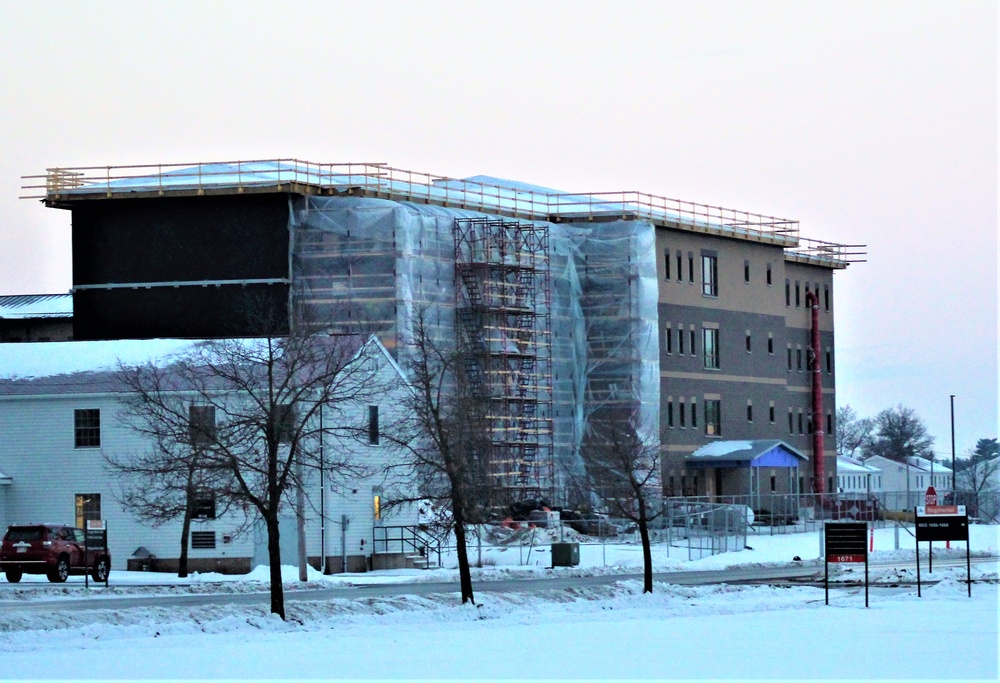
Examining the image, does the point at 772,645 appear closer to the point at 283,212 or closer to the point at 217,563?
the point at 217,563

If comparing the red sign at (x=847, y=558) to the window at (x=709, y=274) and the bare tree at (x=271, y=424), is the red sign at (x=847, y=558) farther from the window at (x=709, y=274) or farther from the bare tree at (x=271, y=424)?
the window at (x=709, y=274)

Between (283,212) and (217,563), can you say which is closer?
(217,563)

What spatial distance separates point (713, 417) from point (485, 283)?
20.5 metres

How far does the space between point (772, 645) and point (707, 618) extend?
A: 6.47 meters

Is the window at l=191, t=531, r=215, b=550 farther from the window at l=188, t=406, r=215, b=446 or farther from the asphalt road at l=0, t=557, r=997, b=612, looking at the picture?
the window at l=188, t=406, r=215, b=446

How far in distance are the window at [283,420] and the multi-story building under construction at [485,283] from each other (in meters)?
27.7

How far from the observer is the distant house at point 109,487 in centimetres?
→ 5569

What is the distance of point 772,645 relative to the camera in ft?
90.1

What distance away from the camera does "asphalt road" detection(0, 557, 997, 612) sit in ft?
126

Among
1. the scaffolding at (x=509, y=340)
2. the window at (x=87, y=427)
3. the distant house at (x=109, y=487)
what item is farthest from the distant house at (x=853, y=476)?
the window at (x=87, y=427)

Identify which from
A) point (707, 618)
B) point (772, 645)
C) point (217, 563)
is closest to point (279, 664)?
point (772, 645)

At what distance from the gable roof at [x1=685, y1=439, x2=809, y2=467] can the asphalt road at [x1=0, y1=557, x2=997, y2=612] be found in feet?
92.8

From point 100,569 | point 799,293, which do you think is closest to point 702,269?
point 799,293

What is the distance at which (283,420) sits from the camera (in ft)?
115
